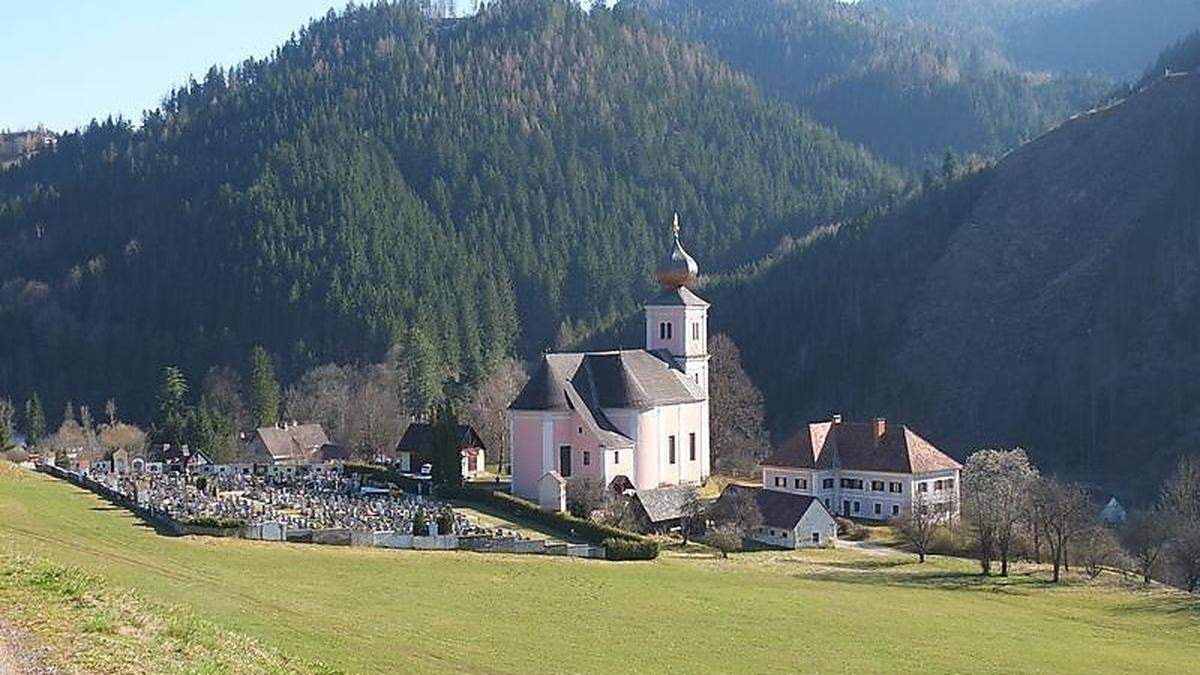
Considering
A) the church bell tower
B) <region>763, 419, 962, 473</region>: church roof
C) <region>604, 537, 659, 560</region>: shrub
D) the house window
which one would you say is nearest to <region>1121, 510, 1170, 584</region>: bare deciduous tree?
<region>763, 419, 962, 473</region>: church roof

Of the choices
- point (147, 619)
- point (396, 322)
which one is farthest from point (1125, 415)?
point (147, 619)

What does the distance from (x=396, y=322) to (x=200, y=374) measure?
1885cm

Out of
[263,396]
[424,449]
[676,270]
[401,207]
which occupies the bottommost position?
[424,449]

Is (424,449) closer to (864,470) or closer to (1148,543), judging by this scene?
(864,470)

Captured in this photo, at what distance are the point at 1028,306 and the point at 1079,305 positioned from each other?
4.64 metres

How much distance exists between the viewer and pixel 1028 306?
101 meters

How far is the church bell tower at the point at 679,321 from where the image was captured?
221 feet

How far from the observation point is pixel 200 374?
12156cm

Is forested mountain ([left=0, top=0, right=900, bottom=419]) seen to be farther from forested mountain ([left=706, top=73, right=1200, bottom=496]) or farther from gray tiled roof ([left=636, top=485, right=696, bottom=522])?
gray tiled roof ([left=636, top=485, right=696, bottom=522])

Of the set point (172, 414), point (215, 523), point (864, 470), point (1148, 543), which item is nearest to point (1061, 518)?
point (1148, 543)

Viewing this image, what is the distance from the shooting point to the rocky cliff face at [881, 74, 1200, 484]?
84.4 metres

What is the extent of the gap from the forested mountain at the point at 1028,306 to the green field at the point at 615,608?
39.6 meters

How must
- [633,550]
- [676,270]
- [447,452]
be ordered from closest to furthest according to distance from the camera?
[633,550]
[447,452]
[676,270]

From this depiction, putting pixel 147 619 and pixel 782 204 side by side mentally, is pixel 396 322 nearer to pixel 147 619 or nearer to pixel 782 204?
pixel 782 204
